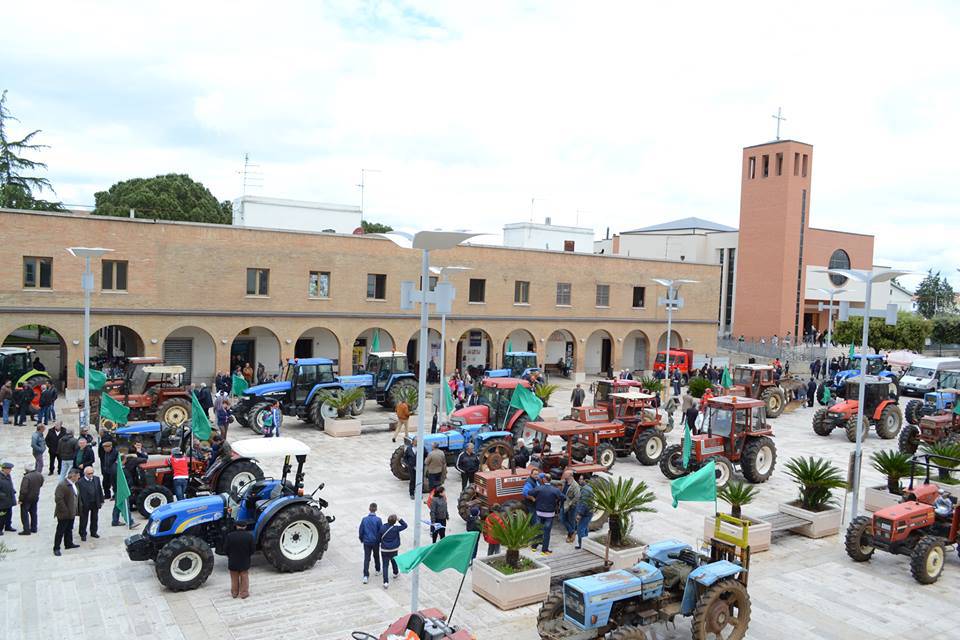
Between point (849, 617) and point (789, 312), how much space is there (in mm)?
44611

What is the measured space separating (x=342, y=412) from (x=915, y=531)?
16066 millimetres

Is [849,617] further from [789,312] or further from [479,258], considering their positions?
[789,312]

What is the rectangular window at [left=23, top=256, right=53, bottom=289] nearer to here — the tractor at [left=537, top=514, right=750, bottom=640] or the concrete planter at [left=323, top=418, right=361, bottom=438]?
the concrete planter at [left=323, top=418, right=361, bottom=438]

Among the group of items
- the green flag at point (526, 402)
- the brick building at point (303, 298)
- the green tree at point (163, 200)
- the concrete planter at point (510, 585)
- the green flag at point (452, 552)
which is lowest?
the concrete planter at point (510, 585)

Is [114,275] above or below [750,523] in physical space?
above

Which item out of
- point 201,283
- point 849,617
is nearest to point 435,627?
point 849,617

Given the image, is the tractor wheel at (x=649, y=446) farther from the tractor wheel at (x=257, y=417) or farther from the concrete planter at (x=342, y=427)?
the tractor wheel at (x=257, y=417)

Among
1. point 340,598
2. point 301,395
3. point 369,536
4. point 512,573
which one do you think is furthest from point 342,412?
point 512,573

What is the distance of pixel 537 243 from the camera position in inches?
2117

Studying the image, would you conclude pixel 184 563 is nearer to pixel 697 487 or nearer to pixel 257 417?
pixel 697 487

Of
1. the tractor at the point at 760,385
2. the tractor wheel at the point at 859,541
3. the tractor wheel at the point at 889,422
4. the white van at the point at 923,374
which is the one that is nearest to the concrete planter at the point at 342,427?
the tractor at the point at 760,385

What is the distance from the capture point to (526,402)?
19656 mm

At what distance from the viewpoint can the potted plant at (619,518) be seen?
12.1 meters

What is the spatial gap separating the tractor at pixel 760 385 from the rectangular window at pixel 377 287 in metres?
16.1
